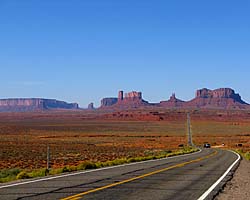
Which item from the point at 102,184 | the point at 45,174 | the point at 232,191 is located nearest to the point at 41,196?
the point at 102,184

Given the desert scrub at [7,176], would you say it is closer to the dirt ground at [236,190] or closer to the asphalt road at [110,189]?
the asphalt road at [110,189]

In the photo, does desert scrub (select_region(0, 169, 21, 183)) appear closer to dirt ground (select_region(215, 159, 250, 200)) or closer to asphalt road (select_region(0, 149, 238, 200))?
asphalt road (select_region(0, 149, 238, 200))

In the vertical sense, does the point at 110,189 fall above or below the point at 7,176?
above

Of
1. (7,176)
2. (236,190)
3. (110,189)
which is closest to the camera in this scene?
(110,189)

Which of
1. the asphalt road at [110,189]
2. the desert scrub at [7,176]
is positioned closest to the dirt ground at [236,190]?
the asphalt road at [110,189]

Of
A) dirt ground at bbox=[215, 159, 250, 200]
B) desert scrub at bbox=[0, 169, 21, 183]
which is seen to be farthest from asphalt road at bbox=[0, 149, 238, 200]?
desert scrub at bbox=[0, 169, 21, 183]

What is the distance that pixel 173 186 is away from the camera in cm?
1473

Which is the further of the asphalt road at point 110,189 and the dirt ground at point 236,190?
the dirt ground at point 236,190

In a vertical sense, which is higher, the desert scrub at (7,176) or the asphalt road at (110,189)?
the asphalt road at (110,189)

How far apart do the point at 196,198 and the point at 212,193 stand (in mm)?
1470

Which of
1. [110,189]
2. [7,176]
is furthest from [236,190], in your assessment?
[7,176]

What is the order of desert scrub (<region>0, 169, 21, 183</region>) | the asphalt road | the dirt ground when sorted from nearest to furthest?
the asphalt road, the dirt ground, desert scrub (<region>0, 169, 21, 183</region>)

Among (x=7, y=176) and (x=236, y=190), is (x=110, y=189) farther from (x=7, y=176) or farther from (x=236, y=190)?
(x=7, y=176)

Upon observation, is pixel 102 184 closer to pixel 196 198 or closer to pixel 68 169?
pixel 196 198
